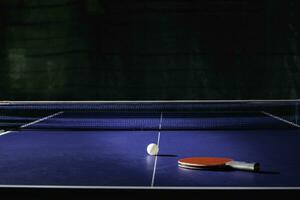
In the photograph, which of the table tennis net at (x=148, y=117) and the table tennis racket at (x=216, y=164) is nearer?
the table tennis racket at (x=216, y=164)

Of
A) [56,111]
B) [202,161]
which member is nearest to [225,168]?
[202,161]

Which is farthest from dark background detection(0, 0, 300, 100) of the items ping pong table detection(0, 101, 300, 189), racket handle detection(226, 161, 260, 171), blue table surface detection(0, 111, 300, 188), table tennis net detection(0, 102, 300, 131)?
racket handle detection(226, 161, 260, 171)

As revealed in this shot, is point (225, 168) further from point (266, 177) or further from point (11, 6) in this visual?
point (11, 6)

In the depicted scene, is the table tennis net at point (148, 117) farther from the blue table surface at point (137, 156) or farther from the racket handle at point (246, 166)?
the racket handle at point (246, 166)

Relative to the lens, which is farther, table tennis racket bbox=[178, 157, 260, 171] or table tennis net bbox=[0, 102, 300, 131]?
table tennis net bbox=[0, 102, 300, 131]

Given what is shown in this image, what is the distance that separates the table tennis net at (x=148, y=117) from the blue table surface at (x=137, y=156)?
1.57 feet

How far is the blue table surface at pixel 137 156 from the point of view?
132 inches

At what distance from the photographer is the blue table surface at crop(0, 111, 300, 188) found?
3348 millimetres

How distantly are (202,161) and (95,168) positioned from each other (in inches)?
25.7

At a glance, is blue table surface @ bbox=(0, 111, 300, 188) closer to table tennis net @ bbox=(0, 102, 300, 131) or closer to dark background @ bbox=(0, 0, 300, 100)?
table tennis net @ bbox=(0, 102, 300, 131)

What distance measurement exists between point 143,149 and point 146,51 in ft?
12.6

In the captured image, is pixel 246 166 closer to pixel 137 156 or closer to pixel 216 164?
pixel 216 164

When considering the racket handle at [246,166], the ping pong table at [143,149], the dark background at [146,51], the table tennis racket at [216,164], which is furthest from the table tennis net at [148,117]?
the racket handle at [246,166]

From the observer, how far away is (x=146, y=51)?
848cm
